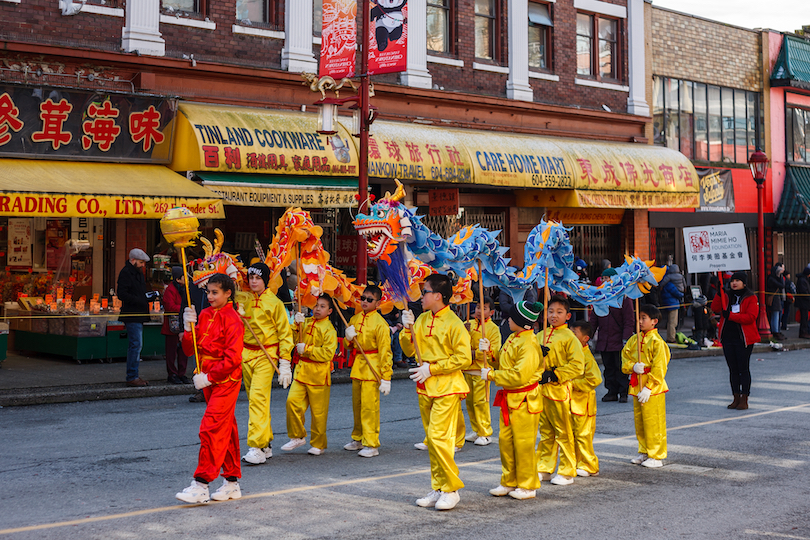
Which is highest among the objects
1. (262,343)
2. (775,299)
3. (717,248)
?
(717,248)

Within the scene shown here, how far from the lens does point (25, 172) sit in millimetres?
13531

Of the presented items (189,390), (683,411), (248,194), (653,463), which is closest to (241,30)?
(248,194)

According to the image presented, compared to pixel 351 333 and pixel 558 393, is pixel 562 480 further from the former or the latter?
Result: pixel 351 333

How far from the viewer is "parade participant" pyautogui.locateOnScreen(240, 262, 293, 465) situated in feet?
26.9

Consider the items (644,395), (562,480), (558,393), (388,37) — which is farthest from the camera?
(388,37)

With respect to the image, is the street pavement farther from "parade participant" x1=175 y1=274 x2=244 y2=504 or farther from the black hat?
the black hat

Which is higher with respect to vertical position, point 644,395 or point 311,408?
point 644,395

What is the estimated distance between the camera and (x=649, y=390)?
8.35 metres

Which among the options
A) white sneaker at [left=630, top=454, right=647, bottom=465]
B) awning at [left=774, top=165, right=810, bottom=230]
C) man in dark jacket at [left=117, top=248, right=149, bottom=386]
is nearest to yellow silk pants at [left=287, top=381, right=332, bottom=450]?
white sneaker at [left=630, top=454, right=647, bottom=465]

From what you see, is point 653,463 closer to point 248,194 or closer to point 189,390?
point 189,390

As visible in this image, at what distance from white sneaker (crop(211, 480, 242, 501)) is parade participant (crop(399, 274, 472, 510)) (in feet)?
4.65

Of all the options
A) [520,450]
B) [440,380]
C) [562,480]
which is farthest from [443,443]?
[562,480]

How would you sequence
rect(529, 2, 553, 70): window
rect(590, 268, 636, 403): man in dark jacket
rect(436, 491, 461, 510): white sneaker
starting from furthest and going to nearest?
rect(529, 2, 553, 70): window
rect(590, 268, 636, 403): man in dark jacket
rect(436, 491, 461, 510): white sneaker

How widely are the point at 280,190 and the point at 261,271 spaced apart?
736 cm
